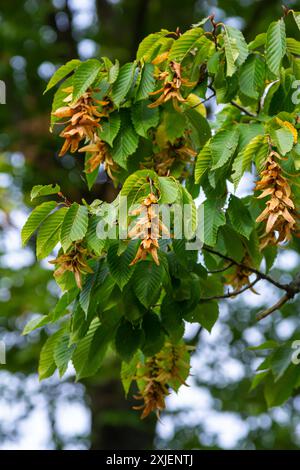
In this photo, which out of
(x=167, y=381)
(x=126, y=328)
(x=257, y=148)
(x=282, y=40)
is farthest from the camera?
(x=167, y=381)

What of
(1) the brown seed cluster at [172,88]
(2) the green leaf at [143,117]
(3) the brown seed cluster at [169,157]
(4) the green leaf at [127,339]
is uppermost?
(1) the brown seed cluster at [172,88]

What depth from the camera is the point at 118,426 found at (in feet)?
23.7

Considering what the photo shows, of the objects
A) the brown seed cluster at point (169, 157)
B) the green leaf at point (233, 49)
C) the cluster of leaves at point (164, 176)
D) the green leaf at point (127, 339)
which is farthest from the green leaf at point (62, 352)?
the green leaf at point (233, 49)

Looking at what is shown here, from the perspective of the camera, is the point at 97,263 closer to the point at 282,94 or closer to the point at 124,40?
the point at 282,94

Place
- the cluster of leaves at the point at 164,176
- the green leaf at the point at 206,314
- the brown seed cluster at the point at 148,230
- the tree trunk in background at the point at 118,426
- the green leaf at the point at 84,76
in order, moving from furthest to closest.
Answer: the tree trunk in background at the point at 118,426 < the green leaf at the point at 206,314 < the green leaf at the point at 84,76 < the cluster of leaves at the point at 164,176 < the brown seed cluster at the point at 148,230

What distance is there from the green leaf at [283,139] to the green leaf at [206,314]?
96 centimetres

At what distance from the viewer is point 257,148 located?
2.38 meters

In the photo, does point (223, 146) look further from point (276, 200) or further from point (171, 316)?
point (171, 316)

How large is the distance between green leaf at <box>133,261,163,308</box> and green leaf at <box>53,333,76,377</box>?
1.33 ft

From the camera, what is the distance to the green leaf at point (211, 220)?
2539 millimetres

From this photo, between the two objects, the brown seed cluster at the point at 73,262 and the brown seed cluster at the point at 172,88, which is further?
the brown seed cluster at the point at 172,88

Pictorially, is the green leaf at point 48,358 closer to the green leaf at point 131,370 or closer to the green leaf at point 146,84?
the green leaf at point 131,370

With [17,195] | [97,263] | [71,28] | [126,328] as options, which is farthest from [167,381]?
[71,28]
